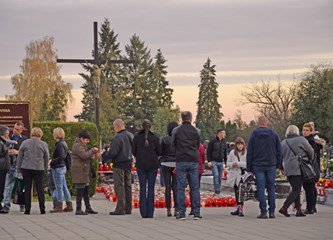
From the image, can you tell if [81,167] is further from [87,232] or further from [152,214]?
[87,232]

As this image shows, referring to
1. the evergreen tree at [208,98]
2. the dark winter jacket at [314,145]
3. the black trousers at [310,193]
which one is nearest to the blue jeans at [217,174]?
the dark winter jacket at [314,145]

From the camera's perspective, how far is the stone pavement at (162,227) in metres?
14.1

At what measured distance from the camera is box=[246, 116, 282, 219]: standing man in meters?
17.6

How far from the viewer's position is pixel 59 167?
19.7 metres

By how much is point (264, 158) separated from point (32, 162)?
4839 millimetres

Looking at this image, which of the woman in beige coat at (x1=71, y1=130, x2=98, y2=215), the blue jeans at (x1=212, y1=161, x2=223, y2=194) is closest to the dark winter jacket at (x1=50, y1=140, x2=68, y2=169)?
the woman in beige coat at (x1=71, y1=130, x2=98, y2=215)

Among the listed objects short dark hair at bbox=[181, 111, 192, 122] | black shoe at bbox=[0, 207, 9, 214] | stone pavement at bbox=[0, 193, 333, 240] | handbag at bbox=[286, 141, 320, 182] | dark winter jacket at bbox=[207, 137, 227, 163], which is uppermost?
short dark hair at bbox=[181, 111, 192, 122]

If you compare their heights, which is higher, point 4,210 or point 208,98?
point 208,98

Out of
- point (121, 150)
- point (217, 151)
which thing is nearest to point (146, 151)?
point (121, 150)

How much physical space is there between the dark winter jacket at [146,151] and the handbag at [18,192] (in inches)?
116

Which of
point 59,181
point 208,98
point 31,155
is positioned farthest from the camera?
point 208,98

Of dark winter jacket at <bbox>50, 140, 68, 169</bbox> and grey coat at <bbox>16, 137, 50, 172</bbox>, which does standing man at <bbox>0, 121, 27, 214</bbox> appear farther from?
dark winter jacket at <bbox>50, 140, 68, 169</bbox>

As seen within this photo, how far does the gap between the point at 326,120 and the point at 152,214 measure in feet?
144

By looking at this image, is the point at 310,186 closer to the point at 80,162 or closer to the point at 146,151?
the point at 146,151
